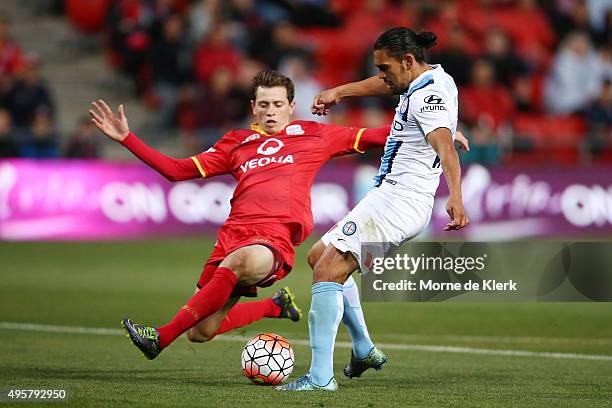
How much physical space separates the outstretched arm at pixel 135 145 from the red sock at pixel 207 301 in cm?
78

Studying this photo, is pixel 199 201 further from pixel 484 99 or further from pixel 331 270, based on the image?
pixel 331 270

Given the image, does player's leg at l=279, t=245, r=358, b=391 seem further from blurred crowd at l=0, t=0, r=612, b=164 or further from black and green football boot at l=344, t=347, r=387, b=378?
blurred crowd at l=0, t=0, r=612, b=164

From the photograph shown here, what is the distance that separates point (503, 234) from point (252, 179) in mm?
9386

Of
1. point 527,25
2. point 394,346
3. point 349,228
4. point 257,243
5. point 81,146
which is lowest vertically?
point 394,346

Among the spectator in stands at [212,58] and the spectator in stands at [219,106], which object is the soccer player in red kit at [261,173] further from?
the spectator in stands at [212,58]

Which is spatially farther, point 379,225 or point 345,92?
point 345,92

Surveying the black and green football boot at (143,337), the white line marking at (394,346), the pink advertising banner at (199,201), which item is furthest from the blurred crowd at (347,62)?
the black and green football boot at (143,337)

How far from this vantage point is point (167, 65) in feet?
61.6

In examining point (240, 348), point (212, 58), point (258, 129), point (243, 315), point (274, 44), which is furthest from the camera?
point (212, 58)

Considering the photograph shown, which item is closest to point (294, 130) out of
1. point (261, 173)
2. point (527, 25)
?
point (261, 173)

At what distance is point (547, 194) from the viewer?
55.2 ft

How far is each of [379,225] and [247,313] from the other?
1.61 m

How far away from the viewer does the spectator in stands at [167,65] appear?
18641mm
